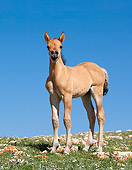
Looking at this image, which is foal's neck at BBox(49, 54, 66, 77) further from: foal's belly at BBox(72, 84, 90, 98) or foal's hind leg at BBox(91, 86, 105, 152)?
foal's hind leg at BBox(91, 86, 105, 152)

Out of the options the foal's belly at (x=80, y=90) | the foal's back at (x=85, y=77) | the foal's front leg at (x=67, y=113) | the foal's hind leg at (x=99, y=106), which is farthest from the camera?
the foal's hind leg at (x=99, y=106)

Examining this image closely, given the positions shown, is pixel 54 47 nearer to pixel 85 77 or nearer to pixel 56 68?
pixel 56 68

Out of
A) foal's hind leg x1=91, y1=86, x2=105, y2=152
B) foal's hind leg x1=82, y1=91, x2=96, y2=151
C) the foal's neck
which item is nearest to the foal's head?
the foal's neck

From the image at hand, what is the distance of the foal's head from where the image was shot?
11.6 meters

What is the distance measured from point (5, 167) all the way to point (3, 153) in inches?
81.6

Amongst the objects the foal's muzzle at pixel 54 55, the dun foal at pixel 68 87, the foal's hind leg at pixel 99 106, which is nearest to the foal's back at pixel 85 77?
the dun foal at pixel 68 87

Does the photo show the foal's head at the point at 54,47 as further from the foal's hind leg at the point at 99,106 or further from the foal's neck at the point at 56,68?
the foal's hind leg at the point at 99,106

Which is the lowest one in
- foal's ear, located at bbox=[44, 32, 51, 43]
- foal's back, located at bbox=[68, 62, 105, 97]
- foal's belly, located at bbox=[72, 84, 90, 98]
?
foal's belly, located at bbox=[72, 84, 90, 98]

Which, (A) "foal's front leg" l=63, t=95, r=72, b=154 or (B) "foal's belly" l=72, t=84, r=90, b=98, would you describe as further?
(B) "foal's belly" l=72, t=84, r=90, b=98

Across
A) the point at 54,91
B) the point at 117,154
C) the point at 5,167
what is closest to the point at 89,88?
the point at 54,91

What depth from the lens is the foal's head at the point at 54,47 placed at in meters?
11.6

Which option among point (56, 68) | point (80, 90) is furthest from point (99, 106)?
point (56, 68)

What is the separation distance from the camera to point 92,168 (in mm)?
9789

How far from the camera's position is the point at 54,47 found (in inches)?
457
